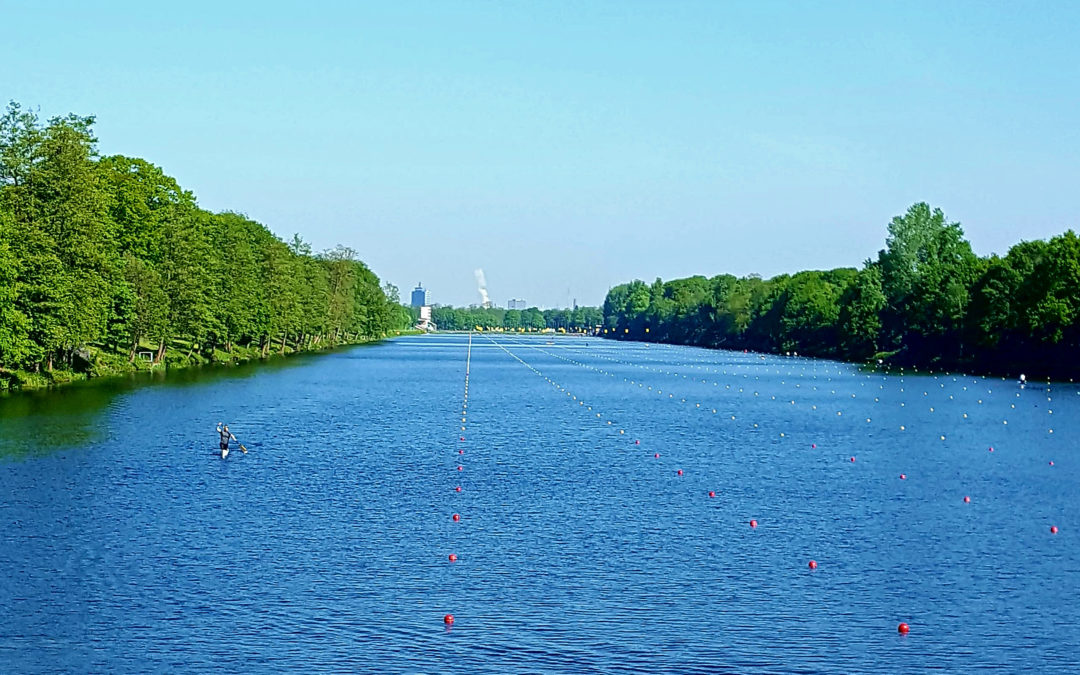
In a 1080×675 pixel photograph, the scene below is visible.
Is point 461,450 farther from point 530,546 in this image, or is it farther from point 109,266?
point 109,266

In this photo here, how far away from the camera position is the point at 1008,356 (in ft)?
436

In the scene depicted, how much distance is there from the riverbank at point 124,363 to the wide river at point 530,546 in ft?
54.7

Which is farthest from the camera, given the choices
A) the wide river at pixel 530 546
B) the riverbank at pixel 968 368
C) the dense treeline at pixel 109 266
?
the riverbank at pixel 968 368

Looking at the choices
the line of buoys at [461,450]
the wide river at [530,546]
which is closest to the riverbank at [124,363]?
the wide river at [530,546]

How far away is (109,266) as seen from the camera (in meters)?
88.8

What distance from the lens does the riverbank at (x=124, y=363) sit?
82750 mm

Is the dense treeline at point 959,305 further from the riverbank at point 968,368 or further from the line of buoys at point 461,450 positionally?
the line of buoys at point 461,450

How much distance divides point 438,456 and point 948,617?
29.3 meters

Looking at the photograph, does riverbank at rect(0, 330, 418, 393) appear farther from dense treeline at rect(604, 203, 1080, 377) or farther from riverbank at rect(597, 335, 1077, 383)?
dense treeline at rect(604, 203, 1080, 377)

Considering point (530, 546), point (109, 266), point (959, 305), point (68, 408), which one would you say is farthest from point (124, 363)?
point (959, 305)

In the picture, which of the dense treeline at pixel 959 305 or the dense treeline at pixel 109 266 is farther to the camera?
the dense treeline at pixel 959 305

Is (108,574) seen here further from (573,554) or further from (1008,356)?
(1008,356)

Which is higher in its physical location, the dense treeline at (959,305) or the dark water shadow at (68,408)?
the dense treeline at (959,305)

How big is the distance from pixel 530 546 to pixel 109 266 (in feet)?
217
